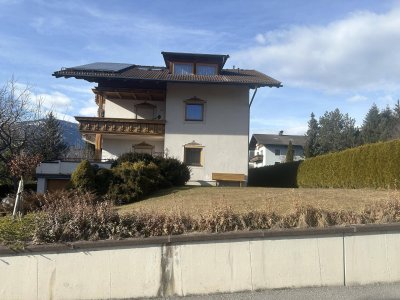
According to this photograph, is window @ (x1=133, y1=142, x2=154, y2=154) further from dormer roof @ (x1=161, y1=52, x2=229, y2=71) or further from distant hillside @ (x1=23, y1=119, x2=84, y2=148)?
distant hillside @ (x1=23, y1=119, x2=84, y2=148)

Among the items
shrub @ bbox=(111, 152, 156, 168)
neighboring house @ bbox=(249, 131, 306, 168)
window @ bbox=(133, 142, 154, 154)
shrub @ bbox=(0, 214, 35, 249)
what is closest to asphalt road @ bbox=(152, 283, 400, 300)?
shrub @ bbox=(0, 214, 35, 249)

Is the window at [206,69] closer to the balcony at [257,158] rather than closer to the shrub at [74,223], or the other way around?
the shrub at [74,223]

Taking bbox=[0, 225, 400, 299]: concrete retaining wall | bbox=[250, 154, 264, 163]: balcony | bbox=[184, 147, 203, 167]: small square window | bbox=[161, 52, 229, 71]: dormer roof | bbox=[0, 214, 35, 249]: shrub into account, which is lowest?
bbox=[0, 225, 400, 299]: concrete retaining wall

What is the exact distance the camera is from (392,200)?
8602 mm

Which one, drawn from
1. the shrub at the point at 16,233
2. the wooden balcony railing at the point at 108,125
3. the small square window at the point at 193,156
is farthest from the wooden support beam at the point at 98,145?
the shrub at the point at 16,233

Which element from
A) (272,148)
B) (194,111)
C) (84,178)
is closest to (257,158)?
(272,148)

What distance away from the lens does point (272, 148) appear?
79875 millimetres

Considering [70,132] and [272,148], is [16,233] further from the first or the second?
[272,148]

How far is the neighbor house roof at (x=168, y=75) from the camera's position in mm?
28938

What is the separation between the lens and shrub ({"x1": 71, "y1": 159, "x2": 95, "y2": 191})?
1789cm

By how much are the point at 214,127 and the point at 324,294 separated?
2391cm

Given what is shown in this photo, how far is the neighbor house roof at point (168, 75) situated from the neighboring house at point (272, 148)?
4633 centimetres

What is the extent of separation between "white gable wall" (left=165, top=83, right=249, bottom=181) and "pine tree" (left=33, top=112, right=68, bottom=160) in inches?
352

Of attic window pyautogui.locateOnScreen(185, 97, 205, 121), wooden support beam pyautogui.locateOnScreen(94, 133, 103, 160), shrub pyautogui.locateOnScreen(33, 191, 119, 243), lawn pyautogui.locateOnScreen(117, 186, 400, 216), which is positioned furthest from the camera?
attic window pyautogui.locateOnScreen(185, 97, 205, 121)
